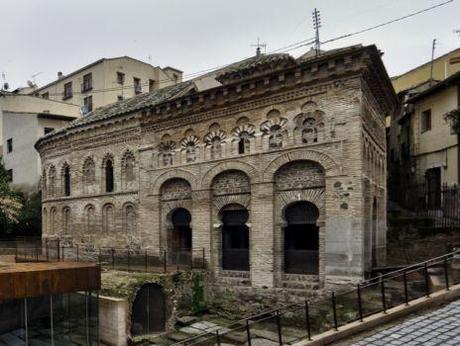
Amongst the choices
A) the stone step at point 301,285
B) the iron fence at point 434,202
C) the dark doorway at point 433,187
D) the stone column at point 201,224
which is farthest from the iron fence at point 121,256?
A: the dark doorway at point 433,187

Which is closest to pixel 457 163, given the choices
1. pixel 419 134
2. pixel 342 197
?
pixel 419 134

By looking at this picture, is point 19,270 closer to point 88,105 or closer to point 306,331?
point 306,331

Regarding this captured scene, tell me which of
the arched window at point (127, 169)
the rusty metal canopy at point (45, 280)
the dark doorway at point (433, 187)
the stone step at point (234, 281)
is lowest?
the stone step at point (234, 281)

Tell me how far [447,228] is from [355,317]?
1054 centimetres

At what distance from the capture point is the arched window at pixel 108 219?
22.2 metres

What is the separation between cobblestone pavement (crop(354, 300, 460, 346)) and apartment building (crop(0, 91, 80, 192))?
3311 cm

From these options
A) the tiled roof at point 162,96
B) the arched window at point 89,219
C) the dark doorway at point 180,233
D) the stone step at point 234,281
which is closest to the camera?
the stone step at point 234,281

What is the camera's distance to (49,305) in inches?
456

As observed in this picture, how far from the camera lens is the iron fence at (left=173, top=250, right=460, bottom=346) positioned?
10.1 metres

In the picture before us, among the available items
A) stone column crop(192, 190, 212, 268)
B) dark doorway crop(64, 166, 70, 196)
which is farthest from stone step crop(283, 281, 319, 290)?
dark doorway crop(64, 166, 70, 196)

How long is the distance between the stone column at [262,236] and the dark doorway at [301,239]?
2.07ft

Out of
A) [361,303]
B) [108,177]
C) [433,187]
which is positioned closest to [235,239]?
[361,303]

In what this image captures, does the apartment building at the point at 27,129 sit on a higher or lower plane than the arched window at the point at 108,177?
higher

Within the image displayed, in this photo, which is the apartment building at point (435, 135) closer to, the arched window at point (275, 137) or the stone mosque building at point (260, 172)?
the stone mosque building at point (260, 172)
